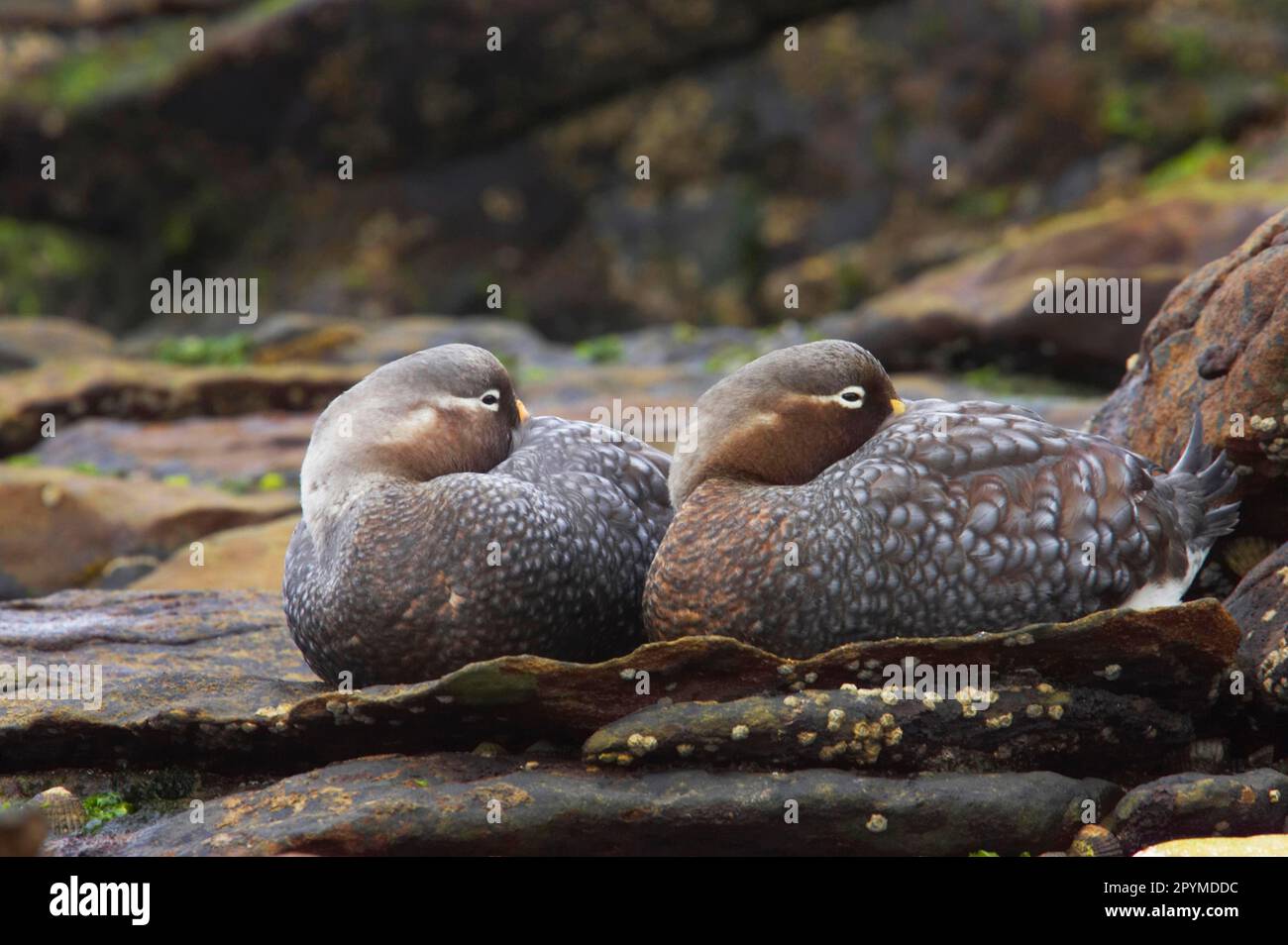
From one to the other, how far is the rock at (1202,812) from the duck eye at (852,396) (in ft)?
5.27

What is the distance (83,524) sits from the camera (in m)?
9.02

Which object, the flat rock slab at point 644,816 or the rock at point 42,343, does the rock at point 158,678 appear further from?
the rock at point 42,343

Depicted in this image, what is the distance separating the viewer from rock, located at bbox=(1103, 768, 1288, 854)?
14.1ft

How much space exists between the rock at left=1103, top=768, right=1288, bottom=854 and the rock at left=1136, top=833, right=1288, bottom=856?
99 mm

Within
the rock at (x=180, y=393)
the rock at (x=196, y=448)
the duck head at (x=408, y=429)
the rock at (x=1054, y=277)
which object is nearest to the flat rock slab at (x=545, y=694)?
the duck head at (x=408, y=429)

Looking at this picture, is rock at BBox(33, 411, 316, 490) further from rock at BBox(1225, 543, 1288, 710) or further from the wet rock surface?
rock at BBox(1225, 543, 1288, 710)

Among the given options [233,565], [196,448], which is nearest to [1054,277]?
[196,448]

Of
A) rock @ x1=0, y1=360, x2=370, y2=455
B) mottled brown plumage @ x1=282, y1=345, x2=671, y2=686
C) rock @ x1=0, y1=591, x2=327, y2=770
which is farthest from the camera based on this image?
rock @ x1=0, y1=360, x2=370, y2=455

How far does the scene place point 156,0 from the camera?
18.8m

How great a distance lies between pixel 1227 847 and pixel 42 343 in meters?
13.1

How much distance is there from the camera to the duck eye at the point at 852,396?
5.29m

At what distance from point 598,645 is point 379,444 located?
103 centimetres

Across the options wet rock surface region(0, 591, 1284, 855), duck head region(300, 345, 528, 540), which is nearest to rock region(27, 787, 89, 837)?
wet rock surface region(0, 591, 1284, 855)

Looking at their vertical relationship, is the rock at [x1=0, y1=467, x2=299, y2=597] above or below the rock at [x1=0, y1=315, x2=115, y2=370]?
below
